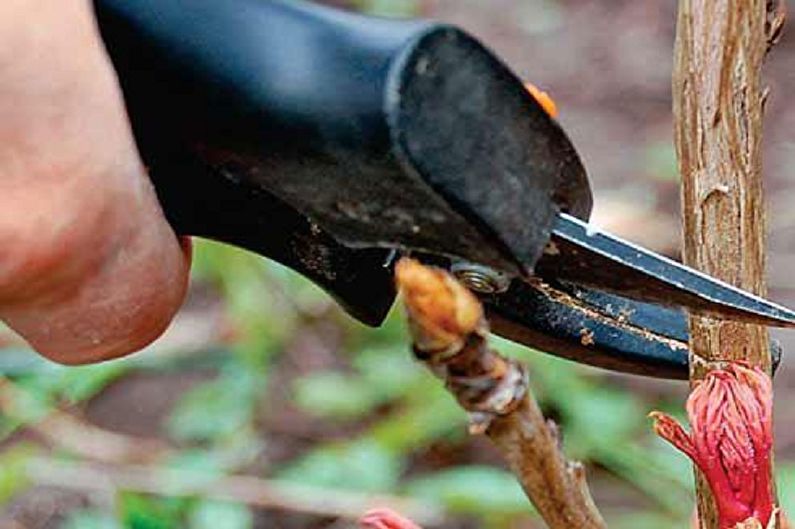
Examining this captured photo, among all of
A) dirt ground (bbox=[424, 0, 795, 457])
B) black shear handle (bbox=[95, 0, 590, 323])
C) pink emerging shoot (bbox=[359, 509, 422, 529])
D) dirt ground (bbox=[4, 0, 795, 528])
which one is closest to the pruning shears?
black shear handle (bbox=[95, 0, 590, 323])

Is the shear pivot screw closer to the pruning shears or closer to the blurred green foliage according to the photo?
the pruning shears

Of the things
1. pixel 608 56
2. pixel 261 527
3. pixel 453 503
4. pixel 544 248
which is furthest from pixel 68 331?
pixel 608 56

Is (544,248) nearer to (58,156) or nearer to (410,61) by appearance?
(410,61)

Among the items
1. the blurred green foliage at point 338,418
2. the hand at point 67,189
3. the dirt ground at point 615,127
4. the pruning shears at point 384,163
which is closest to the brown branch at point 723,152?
the pruning shears at point 384,163

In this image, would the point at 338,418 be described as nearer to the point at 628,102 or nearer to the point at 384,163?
the point at 628,102

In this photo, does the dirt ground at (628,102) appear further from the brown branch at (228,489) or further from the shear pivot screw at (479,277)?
the shear pivot screw at (479,277)
